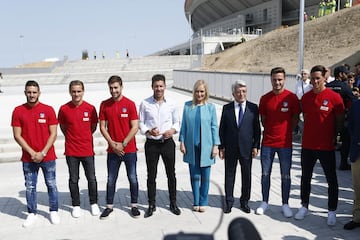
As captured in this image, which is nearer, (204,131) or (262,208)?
(204,131)

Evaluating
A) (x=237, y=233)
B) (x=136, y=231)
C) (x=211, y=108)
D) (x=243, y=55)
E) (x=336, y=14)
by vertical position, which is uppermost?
(x=336, y=14)

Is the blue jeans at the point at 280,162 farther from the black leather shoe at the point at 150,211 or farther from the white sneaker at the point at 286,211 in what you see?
the black leather shoe at the point at 150,211

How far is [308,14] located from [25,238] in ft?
204

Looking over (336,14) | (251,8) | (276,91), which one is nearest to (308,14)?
(251,8)

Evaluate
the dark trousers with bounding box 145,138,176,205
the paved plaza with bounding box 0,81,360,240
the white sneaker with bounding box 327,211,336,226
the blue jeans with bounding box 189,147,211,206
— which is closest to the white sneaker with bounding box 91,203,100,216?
the paved plaza with bounding box 0,81,360,240

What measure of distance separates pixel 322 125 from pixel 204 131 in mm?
1503

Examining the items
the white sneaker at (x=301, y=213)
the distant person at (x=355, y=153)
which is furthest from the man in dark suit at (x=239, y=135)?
the distant person at (x=355, y=153)

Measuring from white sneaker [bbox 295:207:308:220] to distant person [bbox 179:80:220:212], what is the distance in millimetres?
1271

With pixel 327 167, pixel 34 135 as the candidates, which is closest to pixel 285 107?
pixel 327 167

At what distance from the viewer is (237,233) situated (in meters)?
1.71

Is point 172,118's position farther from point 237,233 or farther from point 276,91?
point 237,233

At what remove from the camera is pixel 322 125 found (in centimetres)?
430

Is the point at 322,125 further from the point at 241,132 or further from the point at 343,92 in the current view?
the point at 343,92

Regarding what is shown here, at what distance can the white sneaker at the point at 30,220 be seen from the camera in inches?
180
